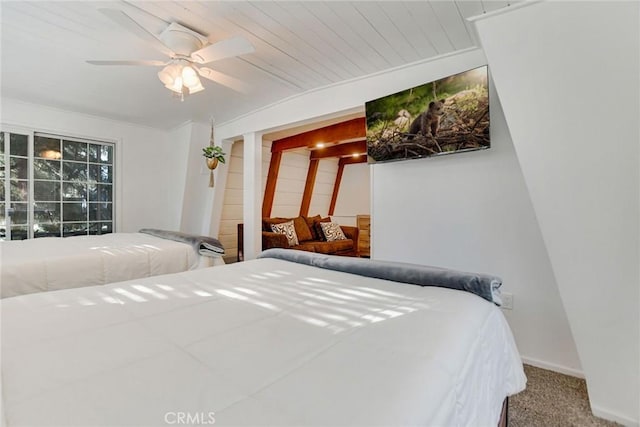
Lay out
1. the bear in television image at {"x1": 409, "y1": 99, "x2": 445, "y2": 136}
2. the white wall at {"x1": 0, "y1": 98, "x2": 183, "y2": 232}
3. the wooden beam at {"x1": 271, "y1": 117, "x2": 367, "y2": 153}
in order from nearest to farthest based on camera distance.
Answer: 1. the bear in television image at {"x1": 409, "y1": 99, "x2": 445, "y2": 136}
2. the white wall at {"x1": 0, "y1": 98, "x2": 183, "y2": 232}
3. the wooden beam at {"x1": 271, "y1": 117, "x2": 367, "y2": 153}

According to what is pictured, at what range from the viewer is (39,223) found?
3826 millimetres

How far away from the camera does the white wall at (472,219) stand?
207cm

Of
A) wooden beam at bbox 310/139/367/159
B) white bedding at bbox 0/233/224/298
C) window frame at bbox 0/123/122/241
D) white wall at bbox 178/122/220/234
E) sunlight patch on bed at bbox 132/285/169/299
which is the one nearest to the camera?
sunlight patch on bed at bbox 132/285/169/299

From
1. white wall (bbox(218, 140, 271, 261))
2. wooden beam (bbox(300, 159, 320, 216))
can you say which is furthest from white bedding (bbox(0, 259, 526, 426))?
wooden beam (bbox(300, 159, 320, 216))

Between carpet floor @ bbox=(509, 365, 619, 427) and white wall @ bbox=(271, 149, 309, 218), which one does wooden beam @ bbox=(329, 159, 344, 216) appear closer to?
white wall @ bbox=(271, 149, 309, 218)

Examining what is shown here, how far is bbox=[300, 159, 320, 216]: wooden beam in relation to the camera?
6.18m

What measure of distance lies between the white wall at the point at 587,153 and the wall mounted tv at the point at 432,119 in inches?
19.9

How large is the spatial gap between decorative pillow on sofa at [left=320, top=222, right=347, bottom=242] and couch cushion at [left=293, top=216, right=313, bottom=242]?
275 mm

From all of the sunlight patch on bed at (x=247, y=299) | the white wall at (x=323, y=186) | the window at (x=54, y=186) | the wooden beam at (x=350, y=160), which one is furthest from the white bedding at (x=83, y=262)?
the wooden beam at (x=350, y=160)

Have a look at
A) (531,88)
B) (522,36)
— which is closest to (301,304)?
(531,88)

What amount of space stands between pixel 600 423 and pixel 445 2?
246cm

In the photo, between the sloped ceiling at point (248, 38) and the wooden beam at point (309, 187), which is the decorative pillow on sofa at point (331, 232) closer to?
the wooden beam at point (309, 187)

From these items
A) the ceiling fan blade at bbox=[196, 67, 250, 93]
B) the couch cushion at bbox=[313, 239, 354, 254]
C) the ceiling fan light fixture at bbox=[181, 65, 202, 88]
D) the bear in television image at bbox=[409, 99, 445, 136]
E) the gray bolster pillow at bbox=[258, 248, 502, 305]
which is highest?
the ceiling fan blade at bbox=[196, 67, 250, 93]

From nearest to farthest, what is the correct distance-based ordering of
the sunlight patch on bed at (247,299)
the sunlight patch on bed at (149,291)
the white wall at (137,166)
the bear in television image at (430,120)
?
the sunlight patch on bed at (247,299) < the sunlight patch on bed at (149,291) < the bear in television image at (430,120) < the white wall at (137,166)
